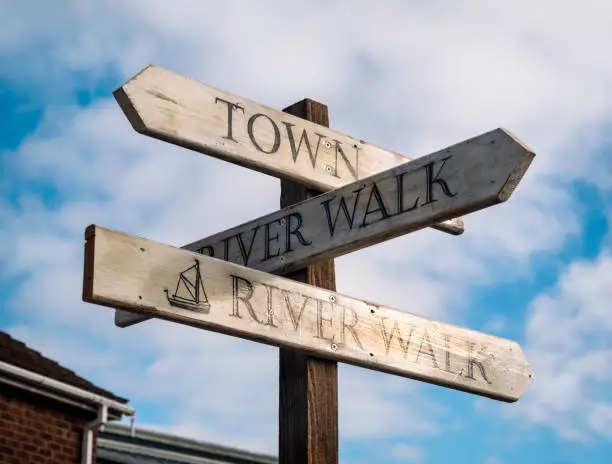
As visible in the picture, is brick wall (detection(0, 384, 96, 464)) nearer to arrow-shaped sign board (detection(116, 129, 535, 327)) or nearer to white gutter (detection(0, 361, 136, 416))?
white gutter (detection(0, 361, 136, 416))

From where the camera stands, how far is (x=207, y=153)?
4.63 metres

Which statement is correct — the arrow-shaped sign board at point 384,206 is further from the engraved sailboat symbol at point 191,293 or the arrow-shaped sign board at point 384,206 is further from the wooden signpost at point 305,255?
the engraved sailboat symbol at point 191,293

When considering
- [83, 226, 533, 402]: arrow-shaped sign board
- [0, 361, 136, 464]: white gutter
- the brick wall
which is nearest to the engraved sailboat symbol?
[83, 226, 533, 402]: arrow-shaped sign board

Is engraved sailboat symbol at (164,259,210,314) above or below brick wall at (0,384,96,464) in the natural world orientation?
below

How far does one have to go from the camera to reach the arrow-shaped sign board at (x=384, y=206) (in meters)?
4.20

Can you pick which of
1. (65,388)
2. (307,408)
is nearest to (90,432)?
(65,388)

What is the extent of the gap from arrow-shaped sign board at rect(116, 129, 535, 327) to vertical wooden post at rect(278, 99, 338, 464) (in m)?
0.21

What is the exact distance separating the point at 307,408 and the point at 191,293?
31.5 inches

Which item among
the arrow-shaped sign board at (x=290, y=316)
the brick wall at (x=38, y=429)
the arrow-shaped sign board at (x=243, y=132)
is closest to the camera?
the arrow-shaped sign board at (x=290, y=316)

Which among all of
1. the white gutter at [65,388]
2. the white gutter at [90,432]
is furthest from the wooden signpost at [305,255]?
the white gutter at [90,432]

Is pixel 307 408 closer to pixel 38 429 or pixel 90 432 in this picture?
pixel 38 429

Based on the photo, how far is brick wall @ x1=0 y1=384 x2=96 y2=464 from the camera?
439 inches

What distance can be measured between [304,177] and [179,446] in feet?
44.1

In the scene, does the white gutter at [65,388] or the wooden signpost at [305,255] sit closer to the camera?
the wooden signpost at [305,255]
